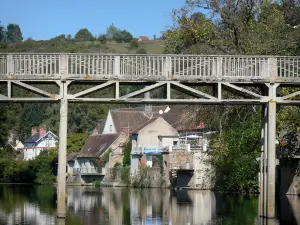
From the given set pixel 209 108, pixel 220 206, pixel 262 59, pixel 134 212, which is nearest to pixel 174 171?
pixel 209 108

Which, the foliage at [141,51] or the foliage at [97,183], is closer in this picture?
the foliage at [97,183]

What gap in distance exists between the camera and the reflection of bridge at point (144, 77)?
2812cm

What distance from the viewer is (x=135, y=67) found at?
28547mm

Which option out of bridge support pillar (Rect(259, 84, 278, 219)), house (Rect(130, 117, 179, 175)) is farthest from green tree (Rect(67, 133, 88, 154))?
bridge support pillar (Rect(259, 84, 278, 219))

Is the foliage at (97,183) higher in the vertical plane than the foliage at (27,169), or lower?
lower

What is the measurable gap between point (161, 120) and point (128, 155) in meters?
4.55

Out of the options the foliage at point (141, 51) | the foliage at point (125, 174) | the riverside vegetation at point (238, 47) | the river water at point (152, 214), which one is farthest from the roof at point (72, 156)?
the foliage at point (141, 51)

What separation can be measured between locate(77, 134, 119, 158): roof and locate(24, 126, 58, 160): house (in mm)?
24995

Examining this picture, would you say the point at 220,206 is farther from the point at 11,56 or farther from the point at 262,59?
the point at 11,56

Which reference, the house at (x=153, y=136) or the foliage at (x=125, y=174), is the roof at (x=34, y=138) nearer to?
the house at (x=153, y=136)

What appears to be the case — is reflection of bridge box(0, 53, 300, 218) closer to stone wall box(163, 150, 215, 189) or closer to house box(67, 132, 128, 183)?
stone wall box(163, 150, 215, 189)

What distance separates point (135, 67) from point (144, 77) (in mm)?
511

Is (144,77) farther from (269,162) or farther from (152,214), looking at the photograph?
(152,214)

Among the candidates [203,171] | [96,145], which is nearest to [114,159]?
[96,145]
